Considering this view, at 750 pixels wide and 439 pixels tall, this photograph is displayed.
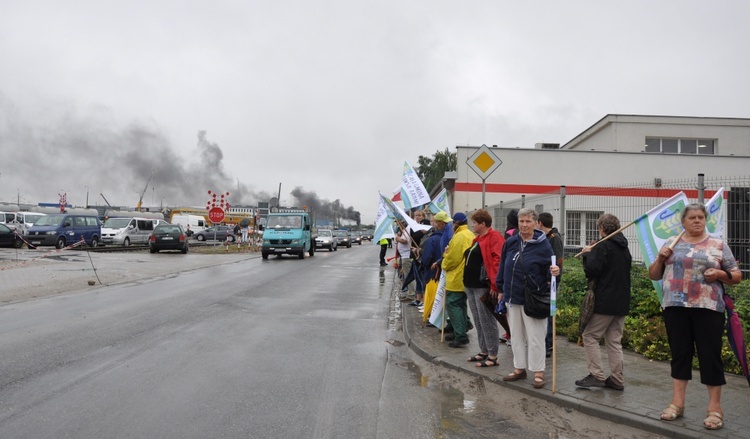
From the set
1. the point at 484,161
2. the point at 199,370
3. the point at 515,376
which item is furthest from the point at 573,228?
the point at 199,370

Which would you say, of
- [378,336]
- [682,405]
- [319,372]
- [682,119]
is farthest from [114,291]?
[682,119]

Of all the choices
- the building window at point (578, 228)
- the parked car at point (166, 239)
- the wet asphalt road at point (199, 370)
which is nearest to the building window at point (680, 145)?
the building window at point (578, 228)

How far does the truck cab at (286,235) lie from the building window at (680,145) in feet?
68.8

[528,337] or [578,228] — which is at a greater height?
[578,228]

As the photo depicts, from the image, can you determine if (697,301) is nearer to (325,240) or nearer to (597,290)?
(597,290)

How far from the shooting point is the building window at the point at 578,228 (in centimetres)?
1114

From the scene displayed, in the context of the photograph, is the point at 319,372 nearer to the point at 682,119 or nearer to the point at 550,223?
the point at 550,223

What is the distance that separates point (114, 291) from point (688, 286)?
1167cm

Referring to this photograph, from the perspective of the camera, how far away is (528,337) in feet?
18.2

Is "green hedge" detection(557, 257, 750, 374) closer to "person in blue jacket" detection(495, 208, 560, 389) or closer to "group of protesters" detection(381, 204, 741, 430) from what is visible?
"group of protesters" detection(381, 204, 741, 430)

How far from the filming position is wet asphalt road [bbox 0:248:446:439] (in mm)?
4402

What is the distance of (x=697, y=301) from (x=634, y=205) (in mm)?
6405

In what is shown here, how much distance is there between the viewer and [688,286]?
4363mm

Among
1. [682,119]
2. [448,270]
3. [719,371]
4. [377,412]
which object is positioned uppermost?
[682,119]
